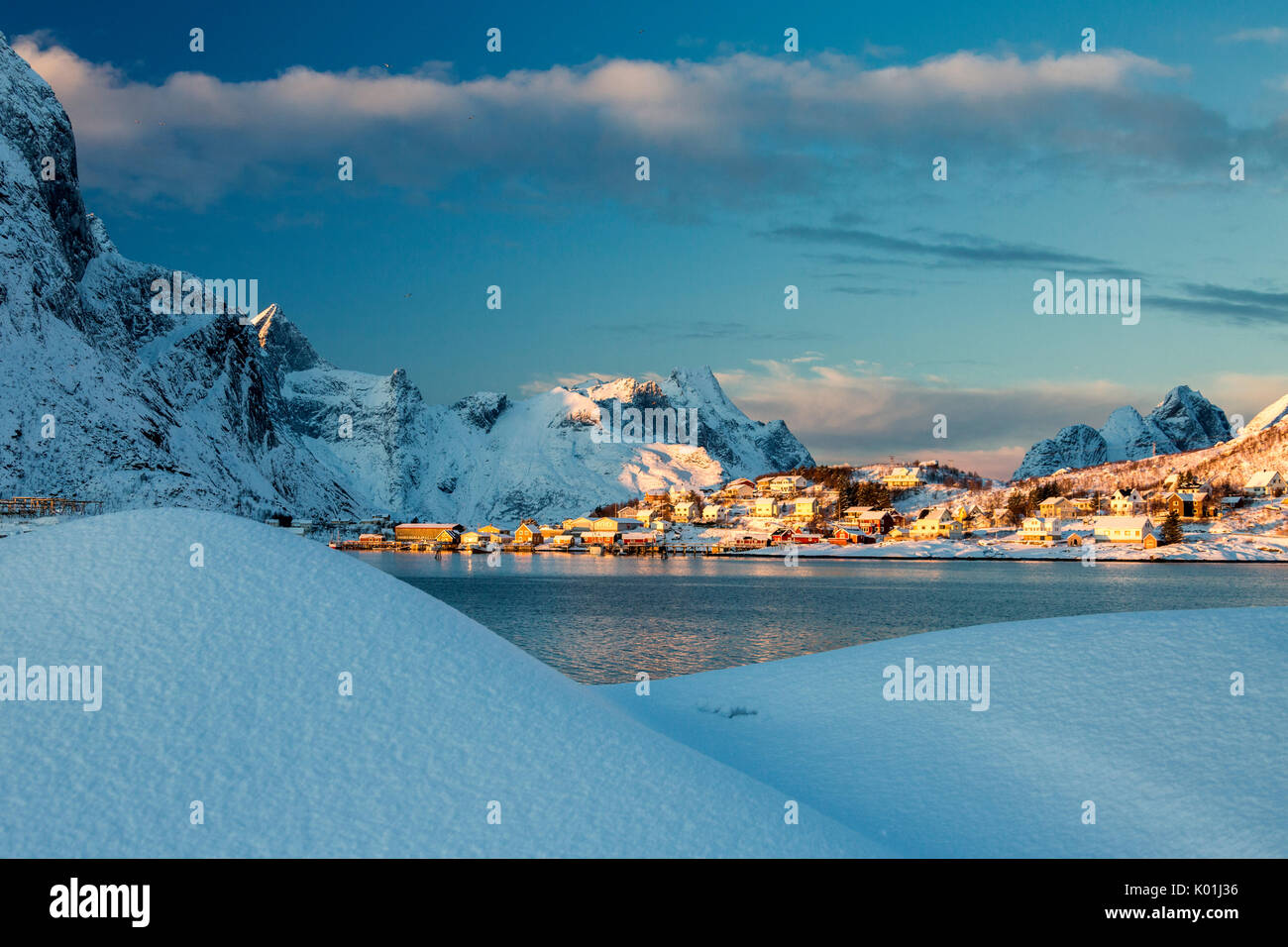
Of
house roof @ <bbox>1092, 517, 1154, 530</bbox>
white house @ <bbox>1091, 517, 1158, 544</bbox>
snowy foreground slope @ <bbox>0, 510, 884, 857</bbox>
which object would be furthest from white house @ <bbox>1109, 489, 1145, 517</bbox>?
snowy foreground slope @ <bbox>0, 510, 884, 857</bbox>

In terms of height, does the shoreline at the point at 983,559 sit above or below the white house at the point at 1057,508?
below

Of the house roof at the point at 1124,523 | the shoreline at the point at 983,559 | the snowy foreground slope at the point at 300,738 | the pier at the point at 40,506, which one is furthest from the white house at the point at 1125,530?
the snowy foreground slope at the point at 300,738

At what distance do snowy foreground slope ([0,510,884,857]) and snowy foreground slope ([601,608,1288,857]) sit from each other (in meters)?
1.89

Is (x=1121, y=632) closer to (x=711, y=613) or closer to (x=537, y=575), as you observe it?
(x=711, y=613)

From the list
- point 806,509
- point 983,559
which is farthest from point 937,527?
point 806,509

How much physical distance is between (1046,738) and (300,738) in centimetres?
916

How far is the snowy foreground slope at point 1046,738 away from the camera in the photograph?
10031mm

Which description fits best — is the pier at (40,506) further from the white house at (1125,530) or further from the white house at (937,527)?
the white house at (1125,530)

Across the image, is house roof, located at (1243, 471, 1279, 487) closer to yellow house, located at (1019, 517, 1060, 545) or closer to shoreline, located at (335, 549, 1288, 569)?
yellow house, located at (1019, 517, 1060, 545)

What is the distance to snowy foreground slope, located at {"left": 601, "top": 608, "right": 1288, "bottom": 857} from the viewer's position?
1003 cm

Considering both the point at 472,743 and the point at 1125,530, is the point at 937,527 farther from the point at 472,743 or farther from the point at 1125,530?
the point at 472,743

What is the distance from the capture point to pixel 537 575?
96812mm

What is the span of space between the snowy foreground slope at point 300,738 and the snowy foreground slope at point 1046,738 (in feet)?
6.19

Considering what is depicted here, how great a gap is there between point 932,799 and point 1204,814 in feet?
9.23
